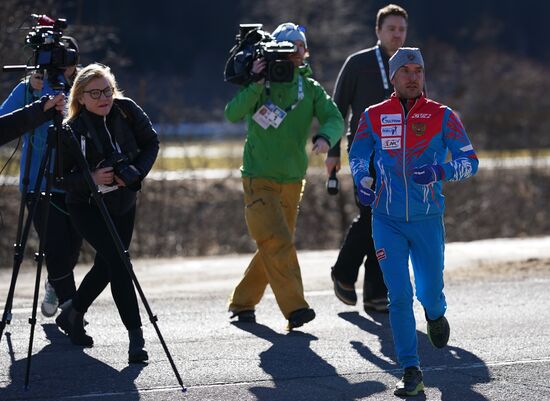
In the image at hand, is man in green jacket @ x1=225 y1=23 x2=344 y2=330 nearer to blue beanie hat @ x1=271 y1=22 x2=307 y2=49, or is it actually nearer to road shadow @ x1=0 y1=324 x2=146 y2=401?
blue beanie hat @ x1=271 y1=22 x2=307 y2=49

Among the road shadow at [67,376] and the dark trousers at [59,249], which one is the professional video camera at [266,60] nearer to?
A: the dark trousers at [59,249]

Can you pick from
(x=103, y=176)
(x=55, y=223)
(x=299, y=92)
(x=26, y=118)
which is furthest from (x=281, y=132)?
(x=26, y=118)

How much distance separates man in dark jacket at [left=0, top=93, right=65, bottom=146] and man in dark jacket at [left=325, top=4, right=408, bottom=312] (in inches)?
128

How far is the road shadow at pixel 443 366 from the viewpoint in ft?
23.2

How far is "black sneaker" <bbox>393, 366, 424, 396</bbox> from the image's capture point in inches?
271

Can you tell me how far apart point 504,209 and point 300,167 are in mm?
12731

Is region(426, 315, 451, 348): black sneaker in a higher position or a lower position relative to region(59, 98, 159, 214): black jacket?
lower

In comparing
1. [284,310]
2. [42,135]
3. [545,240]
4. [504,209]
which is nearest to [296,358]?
[284,310]

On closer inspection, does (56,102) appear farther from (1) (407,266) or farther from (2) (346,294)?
(2) (346,294)

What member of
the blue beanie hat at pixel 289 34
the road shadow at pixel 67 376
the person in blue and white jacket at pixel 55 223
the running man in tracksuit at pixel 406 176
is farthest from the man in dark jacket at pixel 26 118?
the blue beanie hat at pixel 289 34

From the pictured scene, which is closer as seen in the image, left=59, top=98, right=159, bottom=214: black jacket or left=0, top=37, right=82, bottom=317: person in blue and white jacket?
left=59, top=98, right=159, bottom=214: black jacket

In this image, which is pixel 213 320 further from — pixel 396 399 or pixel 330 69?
pixel 330 69

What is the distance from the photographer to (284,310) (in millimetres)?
8711

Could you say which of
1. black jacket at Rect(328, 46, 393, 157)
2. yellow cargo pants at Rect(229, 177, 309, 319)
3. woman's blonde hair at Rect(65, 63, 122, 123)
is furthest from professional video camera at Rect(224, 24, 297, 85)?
woman's blonde hair at Rect(65, 63, 122, 123)
